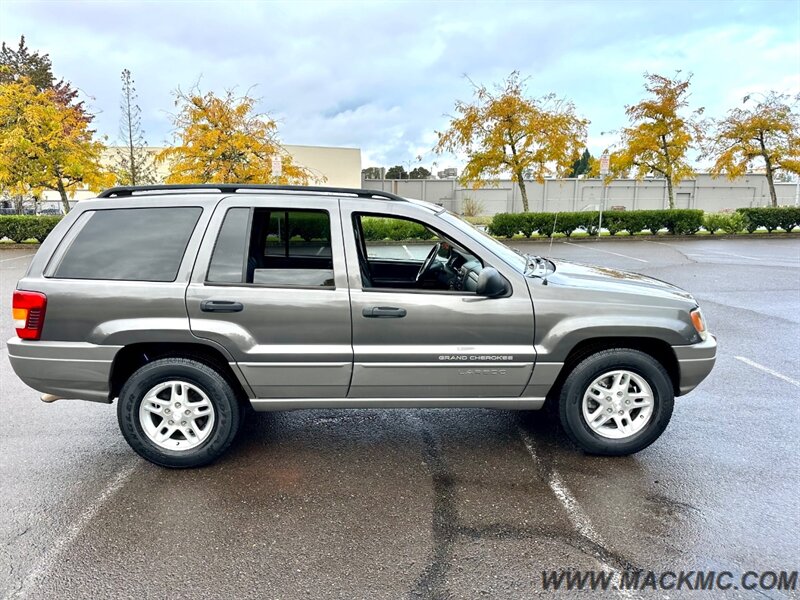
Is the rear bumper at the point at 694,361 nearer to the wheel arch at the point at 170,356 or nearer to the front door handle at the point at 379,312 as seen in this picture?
the front door handle at the point at 379,312

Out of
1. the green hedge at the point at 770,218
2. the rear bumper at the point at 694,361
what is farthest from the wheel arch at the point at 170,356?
the green hedge at the point at 770,218

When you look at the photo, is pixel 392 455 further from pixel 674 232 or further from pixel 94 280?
pixel 674 232

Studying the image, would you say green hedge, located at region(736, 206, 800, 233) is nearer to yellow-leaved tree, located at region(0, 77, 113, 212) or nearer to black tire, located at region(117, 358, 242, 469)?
black tire, located at region(117, 358, 242, 469)

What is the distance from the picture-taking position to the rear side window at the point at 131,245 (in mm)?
3314

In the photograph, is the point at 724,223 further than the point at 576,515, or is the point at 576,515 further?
the point at 724,223

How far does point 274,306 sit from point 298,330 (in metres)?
0.22

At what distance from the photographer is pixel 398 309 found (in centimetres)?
330

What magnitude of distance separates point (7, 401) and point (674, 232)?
22.4 meters

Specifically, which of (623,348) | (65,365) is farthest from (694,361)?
(65,365)

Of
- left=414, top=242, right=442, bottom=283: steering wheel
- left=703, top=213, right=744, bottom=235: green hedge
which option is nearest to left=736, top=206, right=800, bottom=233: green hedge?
left=703, top=213, right=744, bottom=235: green hedge

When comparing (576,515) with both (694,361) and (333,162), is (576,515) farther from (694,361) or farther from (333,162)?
(333,162)

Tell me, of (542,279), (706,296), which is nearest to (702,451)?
(542,279)

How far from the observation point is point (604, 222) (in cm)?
2123

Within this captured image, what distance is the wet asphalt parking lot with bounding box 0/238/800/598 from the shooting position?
8.18ft
